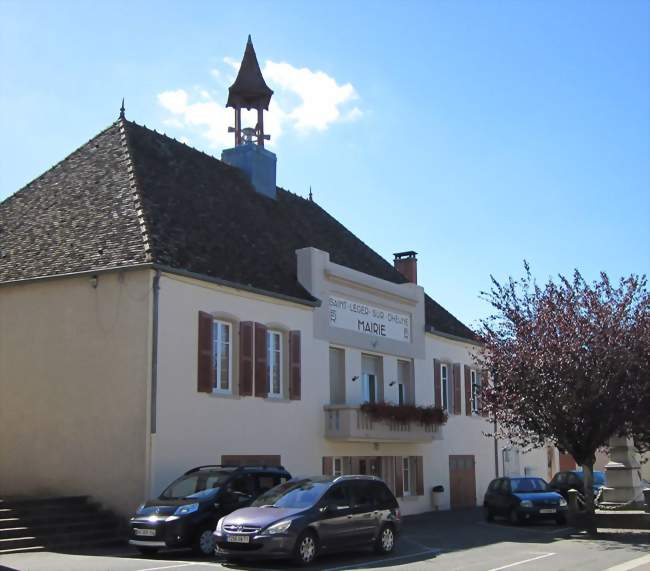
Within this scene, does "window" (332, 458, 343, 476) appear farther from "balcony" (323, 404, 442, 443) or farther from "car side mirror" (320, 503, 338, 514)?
"car side mirror" (320, 503, 338, 514)

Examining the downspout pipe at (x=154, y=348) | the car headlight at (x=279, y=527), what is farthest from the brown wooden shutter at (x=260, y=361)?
the car headlight at (x=279, y=527)

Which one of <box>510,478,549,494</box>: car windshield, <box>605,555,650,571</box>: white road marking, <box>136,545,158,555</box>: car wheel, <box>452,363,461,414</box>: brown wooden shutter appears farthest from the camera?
<box>452,363,461,414</box>: brown wooden shutter

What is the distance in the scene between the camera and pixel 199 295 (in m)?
21.2

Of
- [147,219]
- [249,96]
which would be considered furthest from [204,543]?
[249,96]

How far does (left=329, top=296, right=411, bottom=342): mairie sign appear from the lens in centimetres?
2652

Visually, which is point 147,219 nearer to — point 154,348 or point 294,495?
point 154,348

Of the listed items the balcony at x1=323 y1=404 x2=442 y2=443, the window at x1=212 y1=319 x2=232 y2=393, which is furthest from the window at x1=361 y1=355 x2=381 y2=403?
the window at x1=212 y1=319 x2=232 y2=393

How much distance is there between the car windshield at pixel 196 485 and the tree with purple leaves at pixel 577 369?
28.4ft

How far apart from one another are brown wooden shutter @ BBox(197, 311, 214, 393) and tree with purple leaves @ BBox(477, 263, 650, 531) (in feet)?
24.8

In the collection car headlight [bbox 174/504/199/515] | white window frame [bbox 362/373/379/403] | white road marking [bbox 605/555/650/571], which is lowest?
white road marking [bbox 605/555/650/571]

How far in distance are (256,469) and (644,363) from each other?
32.7 feet

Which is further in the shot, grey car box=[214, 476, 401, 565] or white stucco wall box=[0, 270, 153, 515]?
white stucco wall box=[0, 270, 153, 515]

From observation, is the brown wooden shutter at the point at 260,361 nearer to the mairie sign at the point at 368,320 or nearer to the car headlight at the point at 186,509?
the mairie sign at the point at 368,320

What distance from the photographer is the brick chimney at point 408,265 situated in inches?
1353
